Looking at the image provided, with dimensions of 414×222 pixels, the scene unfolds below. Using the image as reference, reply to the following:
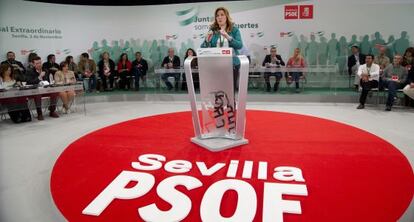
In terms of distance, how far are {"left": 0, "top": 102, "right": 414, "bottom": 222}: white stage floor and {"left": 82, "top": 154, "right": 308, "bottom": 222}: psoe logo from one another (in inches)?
21.2

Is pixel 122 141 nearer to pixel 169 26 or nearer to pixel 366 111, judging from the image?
pixel 366 111

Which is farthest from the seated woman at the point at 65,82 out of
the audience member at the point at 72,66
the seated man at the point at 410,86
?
the seated man at the point at 410,86

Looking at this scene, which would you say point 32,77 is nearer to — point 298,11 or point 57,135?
point 57,135

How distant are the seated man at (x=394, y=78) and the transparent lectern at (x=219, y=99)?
3.97 metres

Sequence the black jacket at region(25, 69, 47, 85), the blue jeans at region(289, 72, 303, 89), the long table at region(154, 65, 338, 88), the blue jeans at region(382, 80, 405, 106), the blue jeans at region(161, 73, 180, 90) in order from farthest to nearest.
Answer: the blue jeans at region(161, 73, 180, 90) < the blue jeans at region(289, 72, 303, 89) < the long table at region(154, 65, 338, 88) < the blue jeans at region(382, 80, 405, 106) < the black jacket at region(25, 69, 47, 85)

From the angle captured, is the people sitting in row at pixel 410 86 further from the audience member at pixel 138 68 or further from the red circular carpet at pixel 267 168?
the audience member at pixel 138 68

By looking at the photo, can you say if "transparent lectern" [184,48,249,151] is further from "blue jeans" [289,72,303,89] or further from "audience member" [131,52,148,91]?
"audience member" [131,52,148,91]

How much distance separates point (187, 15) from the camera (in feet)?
29.2

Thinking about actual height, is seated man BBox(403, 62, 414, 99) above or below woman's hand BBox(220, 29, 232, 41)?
below

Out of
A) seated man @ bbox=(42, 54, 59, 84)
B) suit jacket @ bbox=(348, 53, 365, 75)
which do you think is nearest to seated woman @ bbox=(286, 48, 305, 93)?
suit jacket @ bbox=(348, 53, 365, 75)

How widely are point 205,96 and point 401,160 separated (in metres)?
2.16

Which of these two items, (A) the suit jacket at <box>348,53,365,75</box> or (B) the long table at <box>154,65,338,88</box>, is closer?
(B) the long table at <box>154,65,338,88</box>

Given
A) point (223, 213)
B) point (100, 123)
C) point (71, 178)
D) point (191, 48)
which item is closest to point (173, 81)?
point (191, 48)

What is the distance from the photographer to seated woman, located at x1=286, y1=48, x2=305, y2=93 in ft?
25.2
